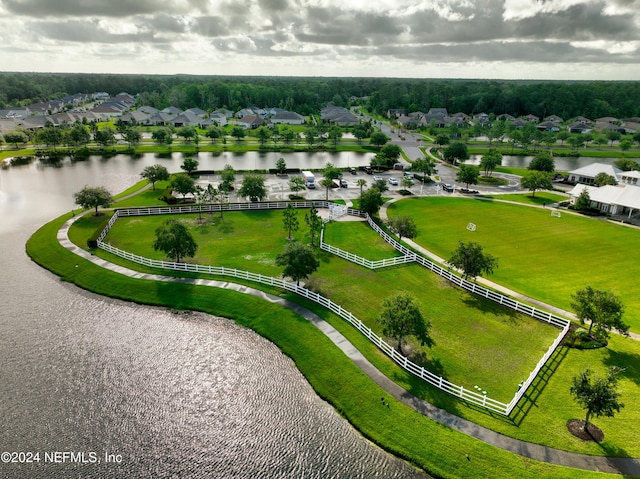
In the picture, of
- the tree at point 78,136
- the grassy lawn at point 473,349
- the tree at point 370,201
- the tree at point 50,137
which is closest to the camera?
the grassy lawn at point 473,349

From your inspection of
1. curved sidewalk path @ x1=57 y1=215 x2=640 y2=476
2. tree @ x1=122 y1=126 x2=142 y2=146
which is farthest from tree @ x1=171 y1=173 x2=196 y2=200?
tree @ x1=122 y1=126 x2=142 y2=146

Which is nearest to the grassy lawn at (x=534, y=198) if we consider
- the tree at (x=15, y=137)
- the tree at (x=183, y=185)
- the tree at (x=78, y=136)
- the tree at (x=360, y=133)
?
the tree at (x=183, y=185)

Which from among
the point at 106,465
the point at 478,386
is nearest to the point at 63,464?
the point at 106,465

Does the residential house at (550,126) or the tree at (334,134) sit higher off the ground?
the residential house at (550,126)

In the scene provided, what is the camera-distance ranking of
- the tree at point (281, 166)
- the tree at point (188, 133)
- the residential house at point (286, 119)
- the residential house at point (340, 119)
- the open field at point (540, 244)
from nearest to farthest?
the open field at point (540, 244), the tree at point (281, 166), the tree at point (188, 133), the residential house at point (340, 119), the residential house at point (286, 119)

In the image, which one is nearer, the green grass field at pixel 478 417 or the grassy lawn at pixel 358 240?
the green grass field at pixel 478 417

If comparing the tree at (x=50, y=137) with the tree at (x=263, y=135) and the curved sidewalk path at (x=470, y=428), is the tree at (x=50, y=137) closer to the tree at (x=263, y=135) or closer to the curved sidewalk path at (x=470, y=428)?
the tree at (x=263, y=135)

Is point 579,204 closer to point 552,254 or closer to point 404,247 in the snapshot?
point 552,254
